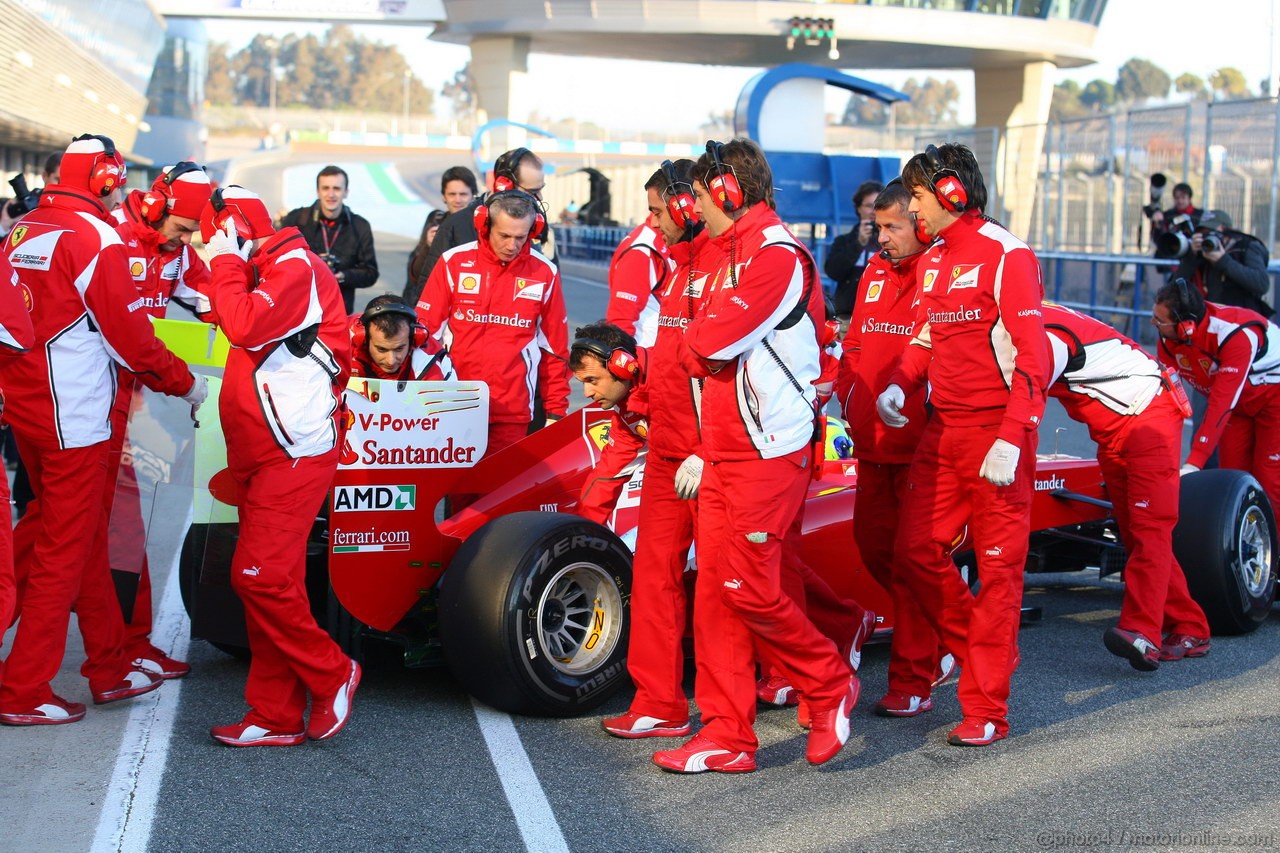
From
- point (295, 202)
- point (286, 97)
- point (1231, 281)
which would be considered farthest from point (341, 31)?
point (1231, 281)

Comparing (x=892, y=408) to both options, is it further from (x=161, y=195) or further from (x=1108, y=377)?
(x=161, y=195)

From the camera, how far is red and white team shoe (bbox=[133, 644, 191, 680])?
18.7ft

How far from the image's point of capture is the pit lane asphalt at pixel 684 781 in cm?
416

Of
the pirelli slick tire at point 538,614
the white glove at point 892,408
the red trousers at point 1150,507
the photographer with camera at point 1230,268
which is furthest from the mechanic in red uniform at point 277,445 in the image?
the photographer with camera at point 1230,268

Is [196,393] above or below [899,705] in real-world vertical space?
above

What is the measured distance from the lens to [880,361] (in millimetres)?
5793

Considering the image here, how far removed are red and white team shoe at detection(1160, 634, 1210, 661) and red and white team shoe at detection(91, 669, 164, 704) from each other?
13.5 ft

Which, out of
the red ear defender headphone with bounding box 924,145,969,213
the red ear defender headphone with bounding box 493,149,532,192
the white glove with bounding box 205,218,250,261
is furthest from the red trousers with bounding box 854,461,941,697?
the red ear defender headphone with bounding box 493,149,532,192

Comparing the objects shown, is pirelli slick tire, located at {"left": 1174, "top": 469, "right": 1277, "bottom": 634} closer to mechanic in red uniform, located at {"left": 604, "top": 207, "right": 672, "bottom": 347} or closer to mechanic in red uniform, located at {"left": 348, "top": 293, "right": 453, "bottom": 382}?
mechanic in red uniform, located at {"left": 604, "top": 207, "right": 672, "bottom": 347}

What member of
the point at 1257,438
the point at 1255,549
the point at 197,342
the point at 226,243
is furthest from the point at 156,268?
the point at 1257,438

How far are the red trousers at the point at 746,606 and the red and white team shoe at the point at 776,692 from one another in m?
0.66

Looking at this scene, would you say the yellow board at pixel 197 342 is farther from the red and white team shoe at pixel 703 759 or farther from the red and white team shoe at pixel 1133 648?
Result: the red and white team shoe at pixel 1133 648

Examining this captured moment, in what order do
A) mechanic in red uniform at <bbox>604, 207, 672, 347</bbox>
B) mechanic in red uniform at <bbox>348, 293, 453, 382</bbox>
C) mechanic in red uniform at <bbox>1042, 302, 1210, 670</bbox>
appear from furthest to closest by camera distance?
mechanic in red uniform at <bbox>604, 207, 672, 347</bbox>
mechanic in red uniform at <bbox>348, 293, 453, 382</bbox>
mechanic in red uniform at <bbox>1042, 302, 1210, 670</bbox>

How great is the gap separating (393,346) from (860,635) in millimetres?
2254
